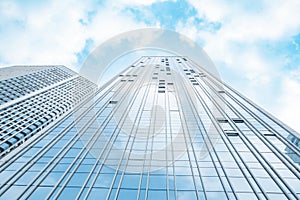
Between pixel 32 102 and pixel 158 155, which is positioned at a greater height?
pixel 32 102

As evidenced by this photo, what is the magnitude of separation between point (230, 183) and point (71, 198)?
11.0 metres

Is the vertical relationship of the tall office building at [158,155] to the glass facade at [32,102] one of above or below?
below

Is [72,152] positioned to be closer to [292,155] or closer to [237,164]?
[237,164]

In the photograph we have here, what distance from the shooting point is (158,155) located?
855 inches

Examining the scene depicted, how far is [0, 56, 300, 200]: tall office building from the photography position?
17078 millimetres

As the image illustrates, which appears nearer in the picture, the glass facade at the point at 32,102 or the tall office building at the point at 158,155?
the tall office building at the point at 158,155

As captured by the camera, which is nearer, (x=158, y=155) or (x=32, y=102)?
(x=158, y=155)

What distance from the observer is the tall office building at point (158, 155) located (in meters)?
17.1

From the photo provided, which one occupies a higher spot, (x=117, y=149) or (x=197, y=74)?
(x=197, y=74)

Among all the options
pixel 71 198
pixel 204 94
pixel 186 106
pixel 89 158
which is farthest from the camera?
pixel 204 94

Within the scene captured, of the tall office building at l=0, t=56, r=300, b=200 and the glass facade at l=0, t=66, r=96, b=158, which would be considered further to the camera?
the glass facade at l=0, t=66, r=96, b=158

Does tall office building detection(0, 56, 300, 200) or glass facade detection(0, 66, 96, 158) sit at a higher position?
glass facade detection(0, 66, 96, 158)

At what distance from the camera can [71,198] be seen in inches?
639

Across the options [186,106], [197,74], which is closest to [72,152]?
[186,106]
